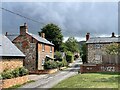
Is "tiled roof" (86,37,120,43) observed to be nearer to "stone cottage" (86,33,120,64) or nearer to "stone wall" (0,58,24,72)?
"stone cottage" (86,33,120,64)

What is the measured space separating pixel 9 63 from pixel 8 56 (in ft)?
3.15

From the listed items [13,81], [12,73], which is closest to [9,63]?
[12,73]

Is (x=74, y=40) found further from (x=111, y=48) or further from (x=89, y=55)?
(x=111, y=48)

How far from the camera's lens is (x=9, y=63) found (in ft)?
96.6

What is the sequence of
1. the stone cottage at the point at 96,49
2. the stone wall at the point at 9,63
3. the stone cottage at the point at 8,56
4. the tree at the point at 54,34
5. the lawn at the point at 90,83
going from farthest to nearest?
the tree at the point at 54,34 → the stone cottage at the point at 96,49 → the stone cottage at the point at 8,56 → the stone wall at the point at 9,63 → the lawn at the point at 90,83

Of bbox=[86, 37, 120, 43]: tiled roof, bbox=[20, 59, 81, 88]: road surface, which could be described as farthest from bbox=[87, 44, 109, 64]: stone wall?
bbox=[20, 59, 81, 88]: road surface

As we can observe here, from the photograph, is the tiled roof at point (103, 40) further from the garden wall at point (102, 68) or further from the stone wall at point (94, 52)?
the garden wall at point (102, 68)

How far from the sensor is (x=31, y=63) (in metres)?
46.5

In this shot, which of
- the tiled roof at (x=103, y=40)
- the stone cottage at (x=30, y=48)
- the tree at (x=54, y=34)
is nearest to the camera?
the stone cottage at (x=30, y=48)

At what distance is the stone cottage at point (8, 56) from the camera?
28156 mm

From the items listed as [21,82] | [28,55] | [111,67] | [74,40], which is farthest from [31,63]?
[74,40]

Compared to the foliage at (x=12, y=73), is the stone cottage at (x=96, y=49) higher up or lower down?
higher up

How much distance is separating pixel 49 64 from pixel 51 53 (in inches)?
379

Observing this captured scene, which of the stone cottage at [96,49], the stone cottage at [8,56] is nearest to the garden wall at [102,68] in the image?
the stone cottage at [8,56]
